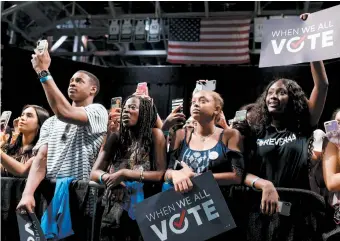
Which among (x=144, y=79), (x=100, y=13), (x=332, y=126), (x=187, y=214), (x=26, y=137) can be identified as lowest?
(x=187, y=214)

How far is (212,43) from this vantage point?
6.09m

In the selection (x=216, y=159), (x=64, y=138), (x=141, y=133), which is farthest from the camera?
(x=64, y=138)

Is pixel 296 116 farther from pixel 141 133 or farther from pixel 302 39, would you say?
pixel 141 133

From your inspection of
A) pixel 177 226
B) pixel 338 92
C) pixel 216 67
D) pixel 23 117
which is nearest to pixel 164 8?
pixel 216 67

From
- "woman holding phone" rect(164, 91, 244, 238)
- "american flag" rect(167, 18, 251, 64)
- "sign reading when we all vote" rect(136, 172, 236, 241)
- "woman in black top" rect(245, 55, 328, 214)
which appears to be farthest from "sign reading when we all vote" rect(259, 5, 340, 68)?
"american flag" rect(167, 18, 251, 64)

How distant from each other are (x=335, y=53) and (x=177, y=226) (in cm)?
117

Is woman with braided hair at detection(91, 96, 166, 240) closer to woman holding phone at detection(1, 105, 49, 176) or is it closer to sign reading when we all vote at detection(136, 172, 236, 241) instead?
sign reading when we all vote at detection(136, 172, 236, 241)

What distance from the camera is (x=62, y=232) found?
Answer: 2068mm

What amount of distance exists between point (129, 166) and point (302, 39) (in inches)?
45.6

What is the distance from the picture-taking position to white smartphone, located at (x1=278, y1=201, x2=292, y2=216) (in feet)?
5.57

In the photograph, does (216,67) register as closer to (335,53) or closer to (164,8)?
(164,8)

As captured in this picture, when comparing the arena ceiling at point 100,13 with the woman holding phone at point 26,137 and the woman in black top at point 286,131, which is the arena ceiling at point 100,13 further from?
the woman in black top at point 286,131

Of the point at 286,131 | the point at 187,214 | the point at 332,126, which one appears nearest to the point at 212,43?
the point at 286,131

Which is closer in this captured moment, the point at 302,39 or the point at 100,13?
the point at 302,39
